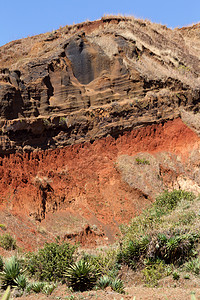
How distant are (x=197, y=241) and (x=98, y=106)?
447 inches

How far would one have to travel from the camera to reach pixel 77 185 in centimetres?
1756

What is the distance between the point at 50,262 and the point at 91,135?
986 cm

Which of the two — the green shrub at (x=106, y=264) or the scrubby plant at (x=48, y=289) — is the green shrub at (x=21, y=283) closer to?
the scrubby plant at (x=48, y=289)

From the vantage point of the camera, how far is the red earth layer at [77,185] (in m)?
16.1

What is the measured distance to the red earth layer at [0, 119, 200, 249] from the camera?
1611 centimetres

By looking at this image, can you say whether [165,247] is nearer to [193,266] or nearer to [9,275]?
[193,266]

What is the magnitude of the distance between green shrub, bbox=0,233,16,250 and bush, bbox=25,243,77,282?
9.50ft

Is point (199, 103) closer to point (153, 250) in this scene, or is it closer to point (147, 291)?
point (153, 250)

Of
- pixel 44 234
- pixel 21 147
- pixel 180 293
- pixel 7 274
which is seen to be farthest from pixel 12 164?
pixel 180 293

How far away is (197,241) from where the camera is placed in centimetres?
927

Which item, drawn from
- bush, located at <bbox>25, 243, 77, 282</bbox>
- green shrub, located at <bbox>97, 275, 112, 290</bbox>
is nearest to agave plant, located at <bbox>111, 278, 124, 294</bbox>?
green shrub, located at <bbox>97, 275, 112, 290</bbox>

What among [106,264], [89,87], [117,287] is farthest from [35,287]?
[89,87]

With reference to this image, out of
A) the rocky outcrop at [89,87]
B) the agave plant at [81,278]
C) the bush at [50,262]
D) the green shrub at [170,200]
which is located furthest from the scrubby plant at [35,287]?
the rocky outcrop at [89,87]

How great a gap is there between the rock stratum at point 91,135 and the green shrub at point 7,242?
2.71 ft
